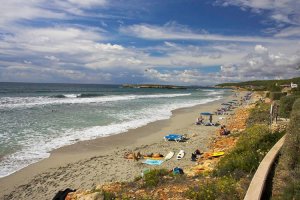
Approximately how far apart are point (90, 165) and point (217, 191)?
787 cm

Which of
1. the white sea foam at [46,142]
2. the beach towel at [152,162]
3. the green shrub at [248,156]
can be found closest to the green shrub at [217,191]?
the green shrub at [248,156]

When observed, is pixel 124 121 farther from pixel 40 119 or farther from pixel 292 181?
pixel 292 181

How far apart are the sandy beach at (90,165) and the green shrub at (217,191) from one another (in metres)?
4.68

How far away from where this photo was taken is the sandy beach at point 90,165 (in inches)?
417

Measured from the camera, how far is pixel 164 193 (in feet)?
25.1

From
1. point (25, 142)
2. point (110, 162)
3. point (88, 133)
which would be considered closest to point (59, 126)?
point (88, 133)

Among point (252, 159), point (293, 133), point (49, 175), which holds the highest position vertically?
point (293, 133)

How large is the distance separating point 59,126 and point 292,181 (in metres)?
19.4

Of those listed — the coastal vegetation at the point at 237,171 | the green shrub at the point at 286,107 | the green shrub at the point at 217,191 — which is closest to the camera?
the green shrub at the point at 217,191

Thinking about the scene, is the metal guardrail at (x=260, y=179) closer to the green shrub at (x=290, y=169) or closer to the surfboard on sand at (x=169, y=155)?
the green shrub at (x=290, y=169)

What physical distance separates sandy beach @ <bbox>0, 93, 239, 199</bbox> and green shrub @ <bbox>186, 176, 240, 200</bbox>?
15.4 ft

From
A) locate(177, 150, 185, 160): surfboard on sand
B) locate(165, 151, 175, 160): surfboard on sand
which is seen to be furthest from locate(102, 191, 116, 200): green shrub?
locate(177, 150, 185, 160): surfboard on sand

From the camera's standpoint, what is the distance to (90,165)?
13.0 meters

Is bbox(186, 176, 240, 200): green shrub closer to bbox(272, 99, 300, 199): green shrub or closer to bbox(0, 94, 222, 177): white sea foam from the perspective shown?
bbox(272, 99, 300, 199): green shrub
